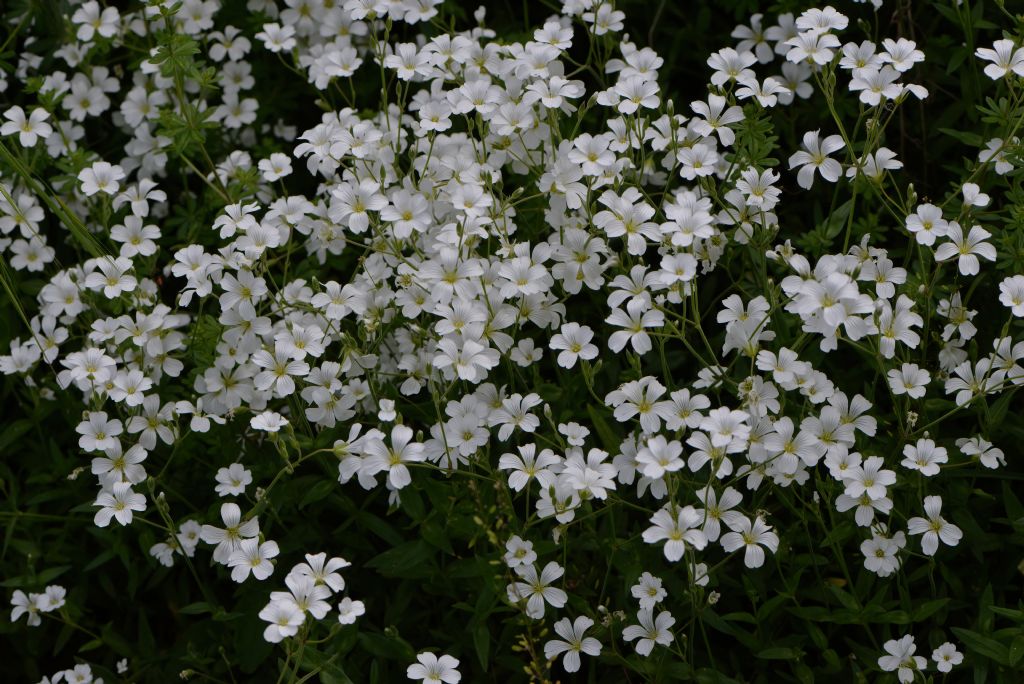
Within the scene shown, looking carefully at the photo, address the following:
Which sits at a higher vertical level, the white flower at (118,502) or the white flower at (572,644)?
the white flower at (118,502)

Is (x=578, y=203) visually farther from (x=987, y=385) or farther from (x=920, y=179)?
(x=920, y=179)

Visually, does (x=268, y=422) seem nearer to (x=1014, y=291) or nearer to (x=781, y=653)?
(x=781, y=653)

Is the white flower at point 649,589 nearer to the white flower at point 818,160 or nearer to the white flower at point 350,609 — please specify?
the white flower at point 350,609

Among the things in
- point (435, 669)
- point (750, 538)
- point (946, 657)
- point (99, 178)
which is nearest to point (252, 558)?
point (435, 669)

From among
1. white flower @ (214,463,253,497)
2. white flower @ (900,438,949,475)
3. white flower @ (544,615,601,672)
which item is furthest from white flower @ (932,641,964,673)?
white flower @ (214,463,253,497)

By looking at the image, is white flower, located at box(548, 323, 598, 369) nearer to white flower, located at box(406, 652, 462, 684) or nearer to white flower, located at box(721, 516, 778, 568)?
white flower, located at box(721, 516, 778, 568)

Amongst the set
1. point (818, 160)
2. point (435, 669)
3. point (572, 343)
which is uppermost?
Answer: point (818, 160)

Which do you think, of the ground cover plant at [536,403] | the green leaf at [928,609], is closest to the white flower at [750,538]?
the ground cover plant at [536,403]

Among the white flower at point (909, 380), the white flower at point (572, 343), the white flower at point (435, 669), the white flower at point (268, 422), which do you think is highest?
the white flower at point (572, 343)

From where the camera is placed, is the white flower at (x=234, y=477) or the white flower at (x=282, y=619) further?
the white flower at (x=234, y=477)

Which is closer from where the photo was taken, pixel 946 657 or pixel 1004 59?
pixel 946 657
